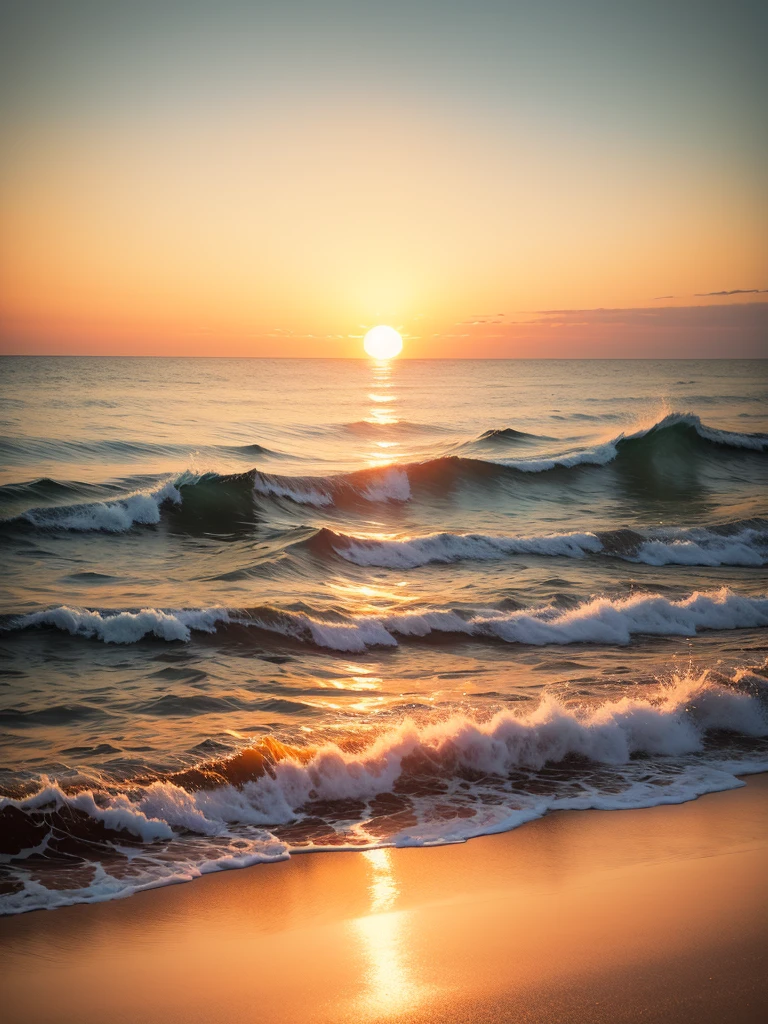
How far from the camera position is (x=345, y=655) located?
10641 mm

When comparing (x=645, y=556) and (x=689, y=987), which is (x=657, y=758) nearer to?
(x=689, y=987)

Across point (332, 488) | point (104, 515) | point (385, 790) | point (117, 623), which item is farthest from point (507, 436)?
point (385, 790)

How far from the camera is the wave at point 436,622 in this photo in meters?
10.7

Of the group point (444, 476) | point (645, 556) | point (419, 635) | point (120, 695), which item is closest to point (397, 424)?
point (444, 476)

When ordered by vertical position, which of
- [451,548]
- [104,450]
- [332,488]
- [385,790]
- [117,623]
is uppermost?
[104,450]

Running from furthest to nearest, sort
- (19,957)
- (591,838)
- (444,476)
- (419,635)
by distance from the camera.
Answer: (444,476), (419,635), (591,838), (19,957)

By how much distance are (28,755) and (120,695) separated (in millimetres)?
1684

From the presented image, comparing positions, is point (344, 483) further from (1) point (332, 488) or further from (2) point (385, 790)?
(2) point (385, 790)

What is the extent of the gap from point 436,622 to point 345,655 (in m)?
1.54

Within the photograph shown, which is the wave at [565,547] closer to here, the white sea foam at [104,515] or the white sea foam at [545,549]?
the white sea foam at [545,549]

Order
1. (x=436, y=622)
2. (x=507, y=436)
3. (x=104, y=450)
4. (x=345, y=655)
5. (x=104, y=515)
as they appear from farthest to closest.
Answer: (x=507, y=436) → (x=104, y=450) → (x=104, y=515) → (x=436, y=622) → (x=345, y=655)

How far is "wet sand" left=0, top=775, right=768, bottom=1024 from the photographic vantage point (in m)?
3.95

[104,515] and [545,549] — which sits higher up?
[104,515]

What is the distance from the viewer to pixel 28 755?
7043 millimetres
